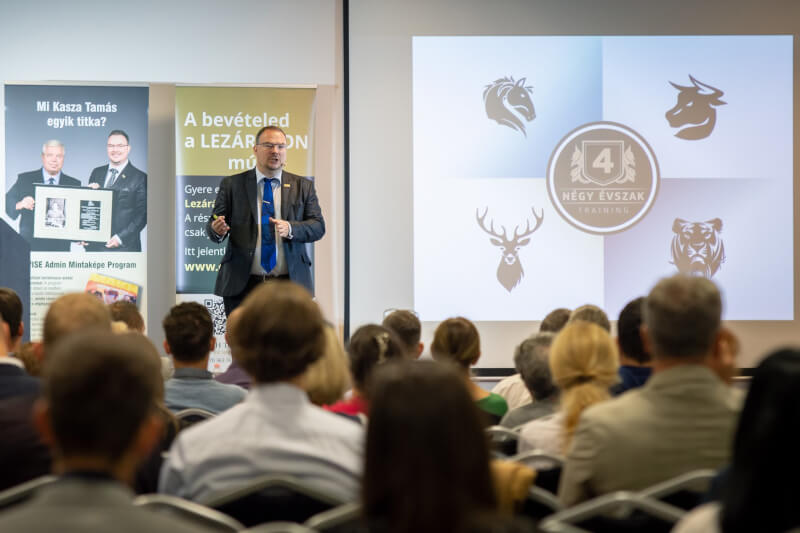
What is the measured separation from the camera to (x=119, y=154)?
6320mm

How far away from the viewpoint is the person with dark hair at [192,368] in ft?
9.31

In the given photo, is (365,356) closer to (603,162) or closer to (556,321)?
(556,321)

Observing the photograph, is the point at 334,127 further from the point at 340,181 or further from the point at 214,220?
the point at 214,220

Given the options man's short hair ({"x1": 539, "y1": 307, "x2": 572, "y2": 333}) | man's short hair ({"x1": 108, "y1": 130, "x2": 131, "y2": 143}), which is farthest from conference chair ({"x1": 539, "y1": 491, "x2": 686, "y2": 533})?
man's short hair ({"x1": 108, "y1": 130, "x2": 131, "y2": 143})

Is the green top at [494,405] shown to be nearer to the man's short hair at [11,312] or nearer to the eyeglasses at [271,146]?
the man's short hair at [11,312]

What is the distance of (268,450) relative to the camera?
1.73m

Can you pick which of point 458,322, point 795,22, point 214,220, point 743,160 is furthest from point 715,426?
point 795,22

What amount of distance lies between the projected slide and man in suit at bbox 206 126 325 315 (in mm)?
1137

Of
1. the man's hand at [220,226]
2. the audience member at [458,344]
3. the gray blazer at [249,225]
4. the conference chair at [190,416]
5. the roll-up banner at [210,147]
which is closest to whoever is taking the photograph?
the conference chair at [190,416]

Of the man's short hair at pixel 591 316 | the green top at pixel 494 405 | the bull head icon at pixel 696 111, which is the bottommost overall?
the green top at pixel 494 405

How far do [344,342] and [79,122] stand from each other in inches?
103

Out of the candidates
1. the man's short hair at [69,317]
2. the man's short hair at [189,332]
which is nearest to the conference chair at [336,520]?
the man's short hair at [69,317]

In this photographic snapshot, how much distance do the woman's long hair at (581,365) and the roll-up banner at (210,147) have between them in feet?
13.8

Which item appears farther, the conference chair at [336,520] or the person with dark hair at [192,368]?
the person with dark hair at [192,368]
